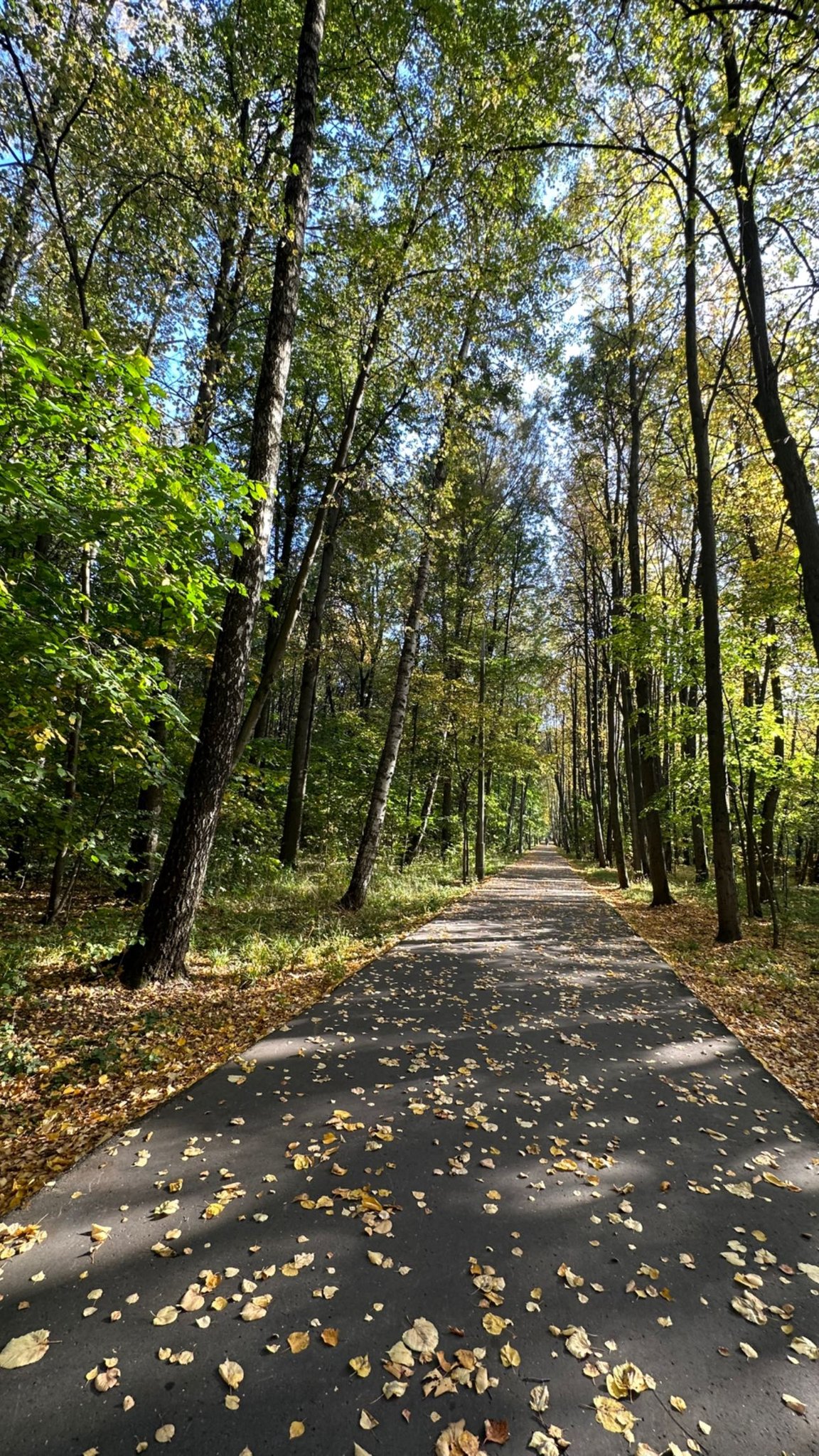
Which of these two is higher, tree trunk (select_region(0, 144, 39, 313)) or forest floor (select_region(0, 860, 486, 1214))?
tree trunk (select_region(0, 144, 39, 313))

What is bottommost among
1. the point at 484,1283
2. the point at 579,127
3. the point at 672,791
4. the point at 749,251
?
the point at 484,1283

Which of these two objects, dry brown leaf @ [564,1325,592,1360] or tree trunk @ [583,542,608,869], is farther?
tree trunk @ [583,542,608,869]

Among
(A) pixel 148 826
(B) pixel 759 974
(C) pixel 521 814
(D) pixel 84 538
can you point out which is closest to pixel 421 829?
(B) pixel 759 974

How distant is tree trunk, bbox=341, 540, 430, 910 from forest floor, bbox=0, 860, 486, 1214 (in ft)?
4.47

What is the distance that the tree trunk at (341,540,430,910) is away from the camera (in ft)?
32.3

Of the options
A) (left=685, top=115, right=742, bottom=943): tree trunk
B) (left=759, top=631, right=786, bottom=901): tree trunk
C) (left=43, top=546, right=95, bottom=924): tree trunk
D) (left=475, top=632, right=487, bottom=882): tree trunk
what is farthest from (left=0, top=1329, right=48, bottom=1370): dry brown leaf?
(left=475, top=632, right=487, bottom=882): tree trunk

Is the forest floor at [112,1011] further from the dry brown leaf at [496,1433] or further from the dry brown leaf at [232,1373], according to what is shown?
the dry brown leaf at [496,1433]

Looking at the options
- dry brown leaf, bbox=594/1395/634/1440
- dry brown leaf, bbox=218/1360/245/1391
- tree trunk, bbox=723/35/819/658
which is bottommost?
dry brown leaf, bbox=594/1395/634/1440

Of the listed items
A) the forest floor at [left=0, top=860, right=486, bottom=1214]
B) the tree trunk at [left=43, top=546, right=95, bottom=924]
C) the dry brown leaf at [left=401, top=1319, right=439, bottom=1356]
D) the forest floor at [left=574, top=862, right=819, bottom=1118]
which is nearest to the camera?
the dry brown leaf at [left=401, top=1319, right=439, bottom=1356]

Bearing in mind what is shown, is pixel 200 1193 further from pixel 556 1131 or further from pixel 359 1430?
pixel 556 1131

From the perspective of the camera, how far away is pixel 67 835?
4418mm

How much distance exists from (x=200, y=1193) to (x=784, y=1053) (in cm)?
487

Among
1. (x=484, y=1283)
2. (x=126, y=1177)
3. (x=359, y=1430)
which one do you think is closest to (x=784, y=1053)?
(x=484, y=1283)

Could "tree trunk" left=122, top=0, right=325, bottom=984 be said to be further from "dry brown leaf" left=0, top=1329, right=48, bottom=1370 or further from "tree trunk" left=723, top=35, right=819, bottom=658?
"tree trunk" left=723, top=35, right=819, bottom=658
